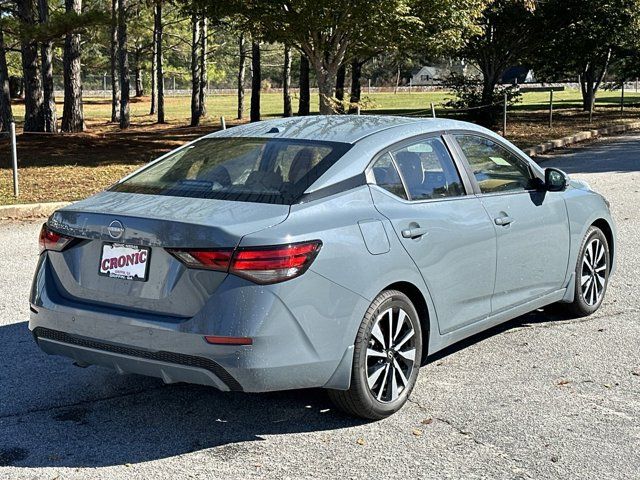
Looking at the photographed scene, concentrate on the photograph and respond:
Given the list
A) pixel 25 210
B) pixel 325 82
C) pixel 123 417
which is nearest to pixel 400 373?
pixel 123 417

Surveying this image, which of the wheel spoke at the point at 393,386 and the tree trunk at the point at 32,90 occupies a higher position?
the tree trunk at the point at 32,90

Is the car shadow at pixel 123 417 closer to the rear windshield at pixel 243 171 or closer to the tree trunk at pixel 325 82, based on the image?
the rear windshield at pixel 243 171

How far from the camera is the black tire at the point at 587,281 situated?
672 cm

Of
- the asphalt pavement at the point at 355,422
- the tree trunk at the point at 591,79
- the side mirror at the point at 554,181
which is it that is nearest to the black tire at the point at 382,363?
the asphalt pavement at the point at 355,422

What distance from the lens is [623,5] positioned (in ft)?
94.9

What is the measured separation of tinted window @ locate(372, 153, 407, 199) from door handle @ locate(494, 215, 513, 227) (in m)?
0.86

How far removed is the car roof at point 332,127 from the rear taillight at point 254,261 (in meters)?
1.10

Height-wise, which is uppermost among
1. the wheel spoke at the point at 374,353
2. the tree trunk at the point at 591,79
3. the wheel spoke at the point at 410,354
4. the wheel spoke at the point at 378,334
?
the tree trunk at the point at 591,79

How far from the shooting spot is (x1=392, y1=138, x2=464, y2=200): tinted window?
5234 mm

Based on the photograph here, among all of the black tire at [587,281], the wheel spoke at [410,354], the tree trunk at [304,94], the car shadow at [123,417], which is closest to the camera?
the car shadow at [123,417]

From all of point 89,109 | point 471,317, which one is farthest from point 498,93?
point 89,109

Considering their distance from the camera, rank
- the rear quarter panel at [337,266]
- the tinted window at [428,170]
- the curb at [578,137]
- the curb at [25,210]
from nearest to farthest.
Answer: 1. the rear quarter panel at [337,266]
2. the tinted window at [428,170]
3. the curb at [25,210]
4. the curb at [578,137]

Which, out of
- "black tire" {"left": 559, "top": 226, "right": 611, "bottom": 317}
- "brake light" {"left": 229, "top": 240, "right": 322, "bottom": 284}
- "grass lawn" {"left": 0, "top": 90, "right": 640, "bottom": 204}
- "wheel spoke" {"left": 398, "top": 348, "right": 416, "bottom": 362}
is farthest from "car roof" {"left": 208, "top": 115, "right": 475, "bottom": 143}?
"grass lawn" {"left": 0, "top": 90, "right": 640, "bottom": 204}

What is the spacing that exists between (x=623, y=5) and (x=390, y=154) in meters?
26.5
